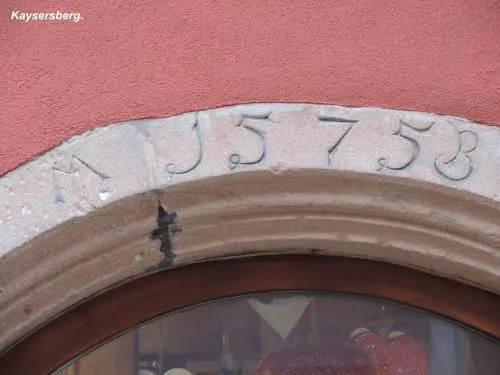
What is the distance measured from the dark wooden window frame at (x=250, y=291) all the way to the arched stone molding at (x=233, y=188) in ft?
0.47

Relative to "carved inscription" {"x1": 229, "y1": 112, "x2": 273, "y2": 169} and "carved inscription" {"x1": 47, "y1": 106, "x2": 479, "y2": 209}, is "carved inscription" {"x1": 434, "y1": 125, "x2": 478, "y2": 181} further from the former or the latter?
"carved inscription" {"x1": 229, "y1": 112, "x2": 273, "y2": 169}

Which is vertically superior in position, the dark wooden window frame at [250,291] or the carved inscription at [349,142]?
the carved inscription at [349,142]

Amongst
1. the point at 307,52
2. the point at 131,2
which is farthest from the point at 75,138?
the point at 307,52

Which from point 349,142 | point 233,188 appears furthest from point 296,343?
point 349,142

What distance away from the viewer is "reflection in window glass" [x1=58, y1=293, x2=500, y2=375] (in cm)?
245

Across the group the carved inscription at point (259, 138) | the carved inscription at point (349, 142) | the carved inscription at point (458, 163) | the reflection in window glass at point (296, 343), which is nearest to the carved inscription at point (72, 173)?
the carved inscription at point (349, 142)

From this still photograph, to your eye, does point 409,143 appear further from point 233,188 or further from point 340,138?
point 233,188

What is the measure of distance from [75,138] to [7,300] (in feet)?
1.62

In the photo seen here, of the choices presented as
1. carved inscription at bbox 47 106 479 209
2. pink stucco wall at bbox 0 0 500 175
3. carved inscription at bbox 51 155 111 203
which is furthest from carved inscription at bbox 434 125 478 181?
carved inscription at bbox 51 155 111 203

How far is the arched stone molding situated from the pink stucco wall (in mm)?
63

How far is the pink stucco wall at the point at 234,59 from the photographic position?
221 centimetres

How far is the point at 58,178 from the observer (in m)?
2.12

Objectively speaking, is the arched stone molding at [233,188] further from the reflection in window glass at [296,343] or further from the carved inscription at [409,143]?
the reflection in window glass at [296,343]

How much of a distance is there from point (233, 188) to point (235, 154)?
105 mm
